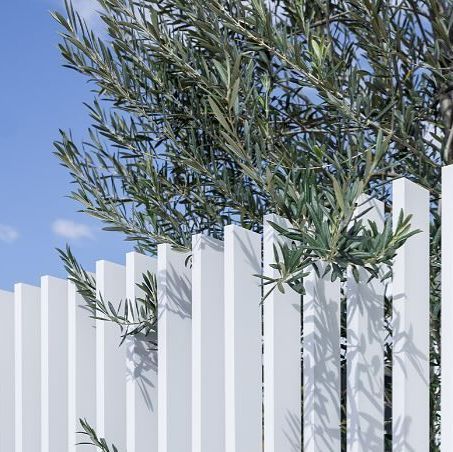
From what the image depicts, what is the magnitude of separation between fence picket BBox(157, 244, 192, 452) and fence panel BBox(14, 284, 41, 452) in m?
1.32

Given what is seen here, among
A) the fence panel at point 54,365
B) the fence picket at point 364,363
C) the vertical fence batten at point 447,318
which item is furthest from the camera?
the fence panel at point 54,365

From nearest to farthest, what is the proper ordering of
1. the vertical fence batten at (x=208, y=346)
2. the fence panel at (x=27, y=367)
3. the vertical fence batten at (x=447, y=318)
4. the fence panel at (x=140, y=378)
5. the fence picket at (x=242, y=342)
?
the vertical fence batten at (x=447, y=318), the fence picket at (x=242, y=342), the vertical fence batten at (x=208, y=346), the fence panel at (x=140, y=378), the fence panel at (x=27, y=367)

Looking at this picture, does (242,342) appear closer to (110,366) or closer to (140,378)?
(140,378)

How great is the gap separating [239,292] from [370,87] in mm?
876

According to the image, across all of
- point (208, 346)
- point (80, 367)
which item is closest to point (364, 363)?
point (208, 346)

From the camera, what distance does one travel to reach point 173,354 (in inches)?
134

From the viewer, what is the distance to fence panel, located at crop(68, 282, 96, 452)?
4.02m

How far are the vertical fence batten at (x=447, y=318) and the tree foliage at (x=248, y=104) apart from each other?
1.03 feet

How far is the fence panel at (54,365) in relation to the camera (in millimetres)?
4211

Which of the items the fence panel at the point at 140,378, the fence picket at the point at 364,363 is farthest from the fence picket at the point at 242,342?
the fence panel at the point at 140,378

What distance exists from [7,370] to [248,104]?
2458 millimetres

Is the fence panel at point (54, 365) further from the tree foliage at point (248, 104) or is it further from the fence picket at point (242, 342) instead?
the fence picket at point (242, 342)

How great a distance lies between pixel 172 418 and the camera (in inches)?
132

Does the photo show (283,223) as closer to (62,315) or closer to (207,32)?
(207,32)
